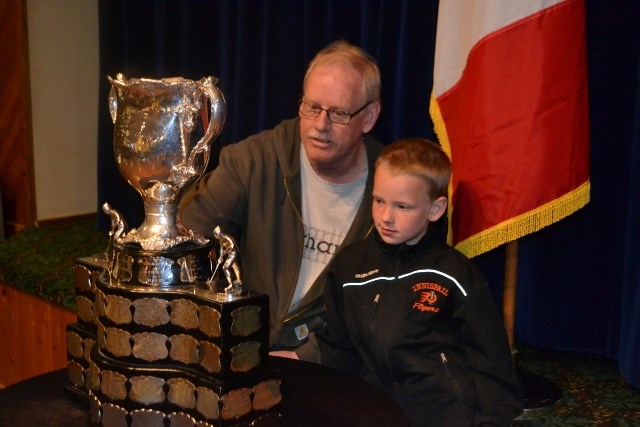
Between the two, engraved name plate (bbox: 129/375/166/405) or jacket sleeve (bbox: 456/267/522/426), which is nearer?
engraved name plate (bbox: 129/375/166/405)

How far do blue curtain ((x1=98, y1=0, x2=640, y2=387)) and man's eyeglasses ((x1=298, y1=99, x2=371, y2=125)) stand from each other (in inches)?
29.3

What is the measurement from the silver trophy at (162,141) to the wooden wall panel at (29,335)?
1.73 metres

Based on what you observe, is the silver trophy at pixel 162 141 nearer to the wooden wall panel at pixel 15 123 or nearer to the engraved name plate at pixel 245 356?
the engraved name plate at pixel 245 356

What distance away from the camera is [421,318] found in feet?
5.64

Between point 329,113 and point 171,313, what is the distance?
874 millimetres

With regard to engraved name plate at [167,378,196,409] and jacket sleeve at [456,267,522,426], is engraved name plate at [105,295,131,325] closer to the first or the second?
engraved name plate at [167,378,196,409]

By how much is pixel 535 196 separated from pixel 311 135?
1.86 ft

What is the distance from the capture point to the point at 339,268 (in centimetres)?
186

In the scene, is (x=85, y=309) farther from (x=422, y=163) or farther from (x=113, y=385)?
(x=422, y=163)

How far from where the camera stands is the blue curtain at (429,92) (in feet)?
7.54

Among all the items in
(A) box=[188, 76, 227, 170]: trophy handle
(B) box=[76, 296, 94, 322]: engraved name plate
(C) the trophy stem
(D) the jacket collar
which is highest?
(A) box=[188, 76, 227, 170]: trophy handle

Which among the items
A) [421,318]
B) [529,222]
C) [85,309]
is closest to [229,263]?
[85,309]

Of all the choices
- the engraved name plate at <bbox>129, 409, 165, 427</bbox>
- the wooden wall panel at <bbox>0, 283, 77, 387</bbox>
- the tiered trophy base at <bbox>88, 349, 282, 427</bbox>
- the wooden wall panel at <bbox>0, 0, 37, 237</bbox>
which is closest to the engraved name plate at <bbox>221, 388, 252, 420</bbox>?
the tiered trophy base at <bbox>88, 349, 282, 427</bbox>

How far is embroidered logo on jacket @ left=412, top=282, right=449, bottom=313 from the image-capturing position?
1.72m
